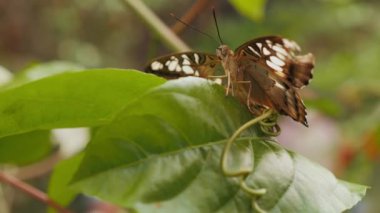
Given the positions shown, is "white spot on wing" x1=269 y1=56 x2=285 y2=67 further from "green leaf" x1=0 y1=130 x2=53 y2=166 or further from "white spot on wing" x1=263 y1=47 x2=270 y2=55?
"green leaf" x1=0 y1=130 x2=53 y2=166

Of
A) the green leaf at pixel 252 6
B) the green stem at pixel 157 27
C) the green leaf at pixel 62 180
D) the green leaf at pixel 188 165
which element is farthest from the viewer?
the green leaf at pixel 252 6

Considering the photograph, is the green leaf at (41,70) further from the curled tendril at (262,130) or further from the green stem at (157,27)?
the curled tendril at (262,130)

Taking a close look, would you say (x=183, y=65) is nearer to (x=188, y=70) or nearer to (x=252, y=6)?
(x=188, y=70)

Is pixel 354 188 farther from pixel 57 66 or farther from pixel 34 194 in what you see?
pixel 57 66

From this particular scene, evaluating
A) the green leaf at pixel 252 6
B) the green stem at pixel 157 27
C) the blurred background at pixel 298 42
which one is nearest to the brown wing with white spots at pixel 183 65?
the green stem at pixel 157 27

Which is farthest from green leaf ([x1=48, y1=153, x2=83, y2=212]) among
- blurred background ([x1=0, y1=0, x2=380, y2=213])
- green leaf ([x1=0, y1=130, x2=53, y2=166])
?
blurred background ([x1=0, y1=0, x2=380, y2=213])

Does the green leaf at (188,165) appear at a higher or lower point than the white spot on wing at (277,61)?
lower

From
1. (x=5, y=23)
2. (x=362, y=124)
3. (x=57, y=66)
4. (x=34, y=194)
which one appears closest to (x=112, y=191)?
(x=34, y=194)

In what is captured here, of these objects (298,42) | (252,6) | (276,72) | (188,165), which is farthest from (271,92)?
(298,42)
